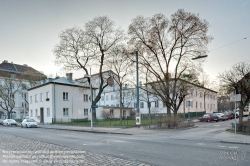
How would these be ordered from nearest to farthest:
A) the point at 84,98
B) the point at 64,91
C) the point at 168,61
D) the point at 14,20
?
the point at 14,20 → the point at 168,61 → the point at 64,91 → the point at 84,98

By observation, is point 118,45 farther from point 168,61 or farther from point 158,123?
point 158,123

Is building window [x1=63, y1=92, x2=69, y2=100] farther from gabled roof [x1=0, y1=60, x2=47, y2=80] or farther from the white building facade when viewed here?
gabled roof [x1=0, y1=60, x2=47, y2=80]

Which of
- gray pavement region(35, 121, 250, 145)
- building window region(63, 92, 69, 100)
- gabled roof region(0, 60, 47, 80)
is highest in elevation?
gabled roof region(0, 60, 47, 80)

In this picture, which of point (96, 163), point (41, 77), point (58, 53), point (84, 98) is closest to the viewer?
point (96, 163)

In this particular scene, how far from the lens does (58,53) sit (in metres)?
34.6

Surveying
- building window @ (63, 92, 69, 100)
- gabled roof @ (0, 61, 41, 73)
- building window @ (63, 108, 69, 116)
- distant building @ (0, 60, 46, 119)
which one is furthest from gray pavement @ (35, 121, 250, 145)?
gabled roof @ (0, 61, 41, 73)

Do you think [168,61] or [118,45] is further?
[118,45]

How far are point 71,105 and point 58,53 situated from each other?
13.5 meters

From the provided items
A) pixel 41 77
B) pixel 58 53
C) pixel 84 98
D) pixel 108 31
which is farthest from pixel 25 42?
pixel 41 77

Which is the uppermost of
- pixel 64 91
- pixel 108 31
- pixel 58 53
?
pixel 108 31

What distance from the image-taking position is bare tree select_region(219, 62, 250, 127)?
22.4 meters

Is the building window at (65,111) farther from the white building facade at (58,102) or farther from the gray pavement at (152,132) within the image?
the gray pavement at (152,132)

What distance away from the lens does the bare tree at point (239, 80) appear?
22406mm

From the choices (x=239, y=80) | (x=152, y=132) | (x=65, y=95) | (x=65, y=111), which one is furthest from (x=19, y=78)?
(x=239, y=80)
